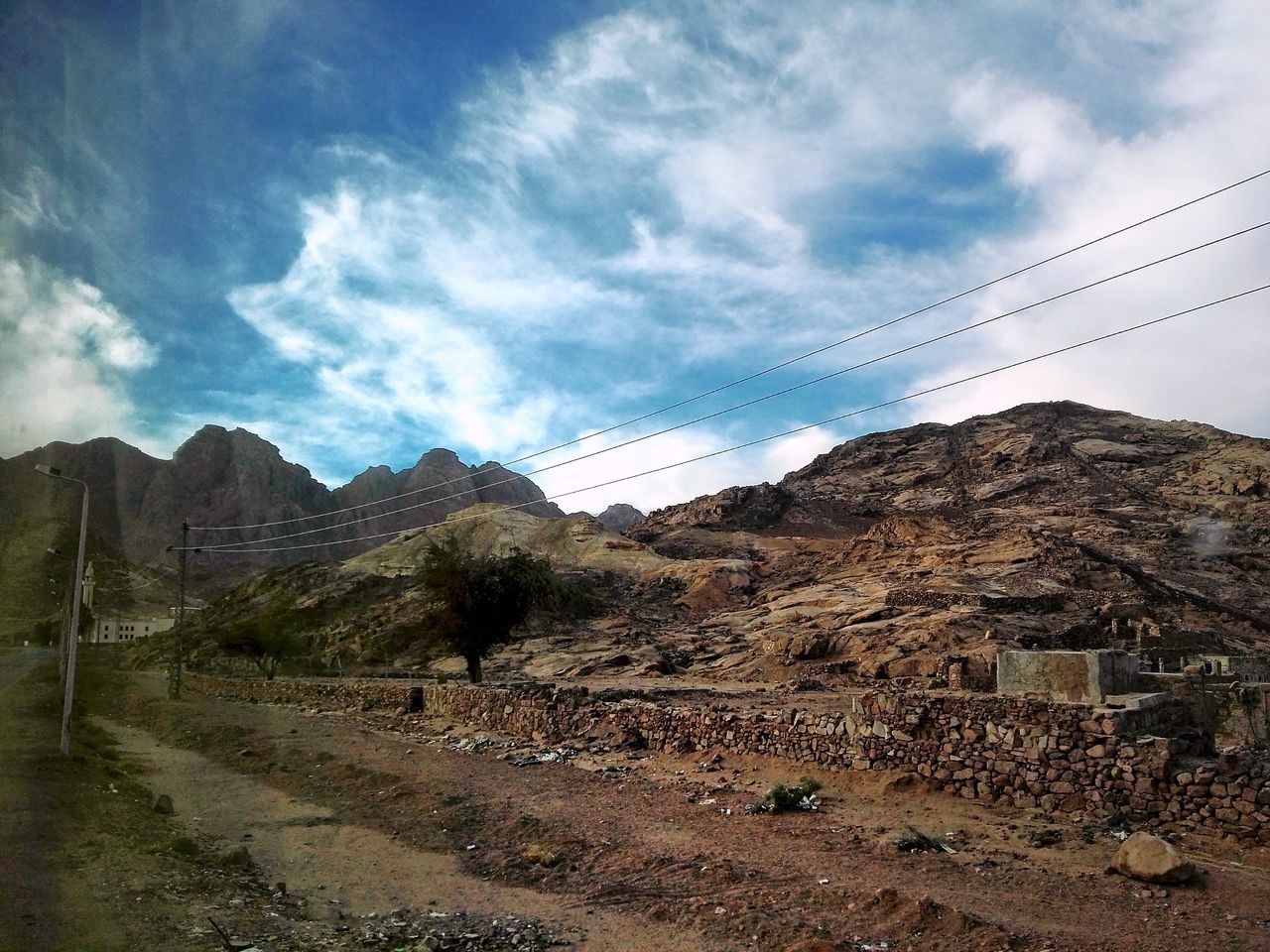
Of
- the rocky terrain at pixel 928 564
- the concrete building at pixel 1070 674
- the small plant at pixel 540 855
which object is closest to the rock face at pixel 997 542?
the rocky terrain at pixel 928 564

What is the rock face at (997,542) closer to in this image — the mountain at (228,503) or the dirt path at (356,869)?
the dirt path at (356,869)

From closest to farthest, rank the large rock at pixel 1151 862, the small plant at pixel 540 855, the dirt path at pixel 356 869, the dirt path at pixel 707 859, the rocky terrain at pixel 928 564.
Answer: the dirt path at pixel 707 859, the dirt path at pixel 356 869, the large rock at pixel 1151 862, the small plant at pixel 540 855, the rocky terrain at pixel 928 564

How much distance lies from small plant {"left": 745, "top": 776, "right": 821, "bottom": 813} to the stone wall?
1.51m

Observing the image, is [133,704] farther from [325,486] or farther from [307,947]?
[325,486]

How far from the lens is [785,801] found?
1213cm

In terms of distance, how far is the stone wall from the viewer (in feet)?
32.8

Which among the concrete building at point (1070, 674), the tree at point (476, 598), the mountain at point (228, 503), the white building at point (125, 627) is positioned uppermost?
the mountain at point (228, 503)

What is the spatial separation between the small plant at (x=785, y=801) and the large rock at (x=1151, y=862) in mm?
4353

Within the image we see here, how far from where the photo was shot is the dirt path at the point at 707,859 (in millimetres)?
7512

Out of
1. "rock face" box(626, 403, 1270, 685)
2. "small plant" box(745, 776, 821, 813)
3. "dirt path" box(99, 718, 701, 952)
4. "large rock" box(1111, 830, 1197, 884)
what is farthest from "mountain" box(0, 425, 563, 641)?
"large rock" box(1111, 830, 1197, 884)

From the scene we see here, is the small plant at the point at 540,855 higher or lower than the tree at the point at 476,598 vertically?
lower

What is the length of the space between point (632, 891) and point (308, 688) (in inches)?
1110

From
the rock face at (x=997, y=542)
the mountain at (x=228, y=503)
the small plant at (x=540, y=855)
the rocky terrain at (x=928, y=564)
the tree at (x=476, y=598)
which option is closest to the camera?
the small plant at (x=540, y=855)

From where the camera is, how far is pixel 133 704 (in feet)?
114
